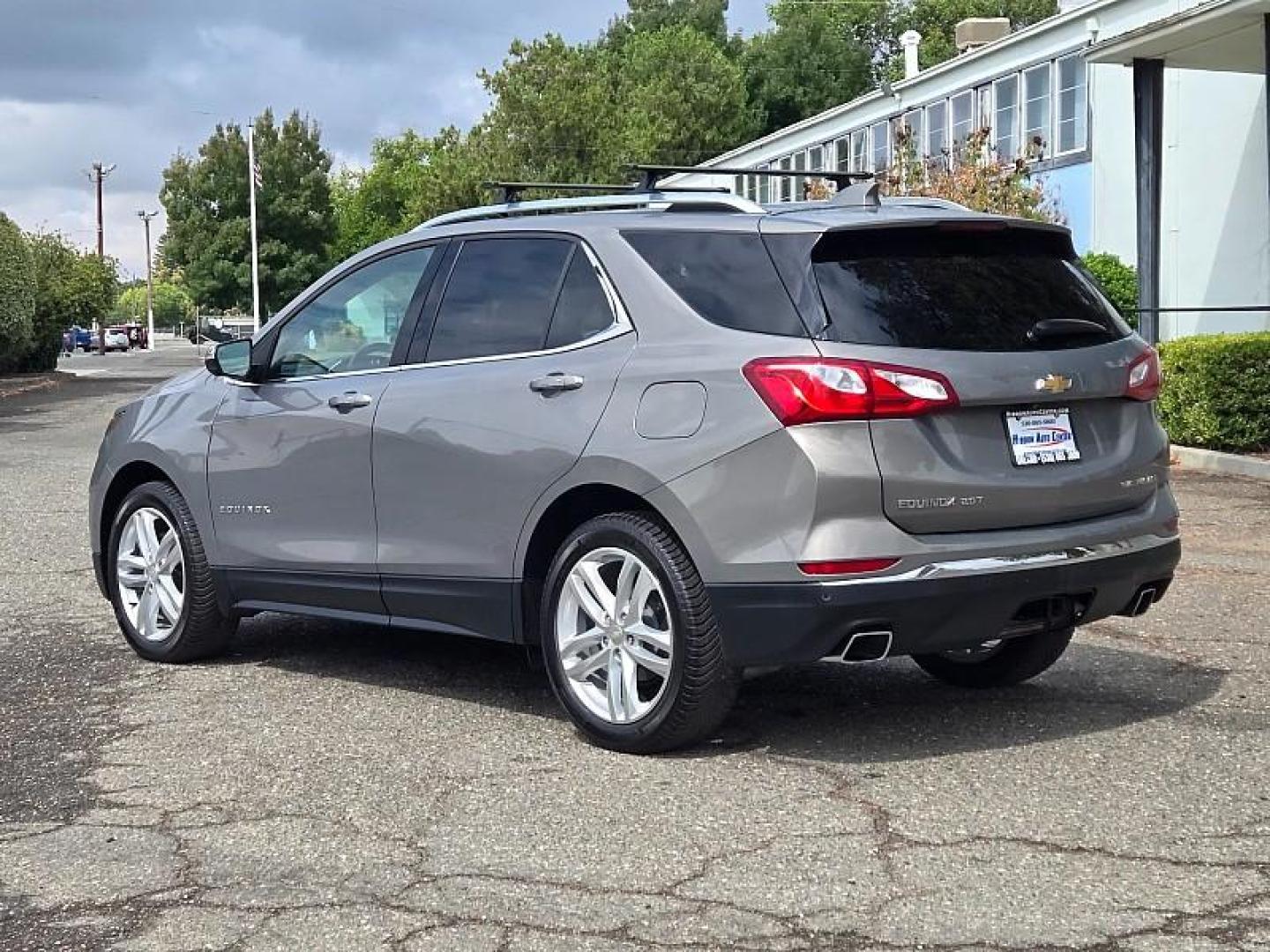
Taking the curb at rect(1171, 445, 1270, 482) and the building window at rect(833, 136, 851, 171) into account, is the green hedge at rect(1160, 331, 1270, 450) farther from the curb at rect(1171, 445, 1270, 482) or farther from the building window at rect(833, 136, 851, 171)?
the building window at rect(833, 136, 851, 171)

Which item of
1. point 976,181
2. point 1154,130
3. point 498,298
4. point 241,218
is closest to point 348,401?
point 498,298

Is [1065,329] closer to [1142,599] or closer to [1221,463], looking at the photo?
[1142,599]

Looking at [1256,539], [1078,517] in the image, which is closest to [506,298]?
[1078,517]

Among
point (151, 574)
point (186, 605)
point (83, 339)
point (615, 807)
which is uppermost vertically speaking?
point (83, 339)

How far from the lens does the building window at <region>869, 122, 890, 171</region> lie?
Answer: 33.3 meters

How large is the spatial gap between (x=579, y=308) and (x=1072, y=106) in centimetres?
2231

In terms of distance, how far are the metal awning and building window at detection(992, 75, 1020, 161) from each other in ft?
24.0

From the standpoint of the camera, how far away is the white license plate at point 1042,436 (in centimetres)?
540

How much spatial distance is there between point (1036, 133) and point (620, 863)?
2477cm

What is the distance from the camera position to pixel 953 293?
5523 millimetres

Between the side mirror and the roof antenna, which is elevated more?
the roof antenna

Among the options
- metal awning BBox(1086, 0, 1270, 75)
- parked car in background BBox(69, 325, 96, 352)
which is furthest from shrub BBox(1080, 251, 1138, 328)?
parked car in background BBox(69, 325, 96, 352)

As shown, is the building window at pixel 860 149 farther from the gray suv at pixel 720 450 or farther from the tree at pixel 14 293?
the gray suv at pixel 720 450

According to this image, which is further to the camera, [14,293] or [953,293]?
[14,293]
